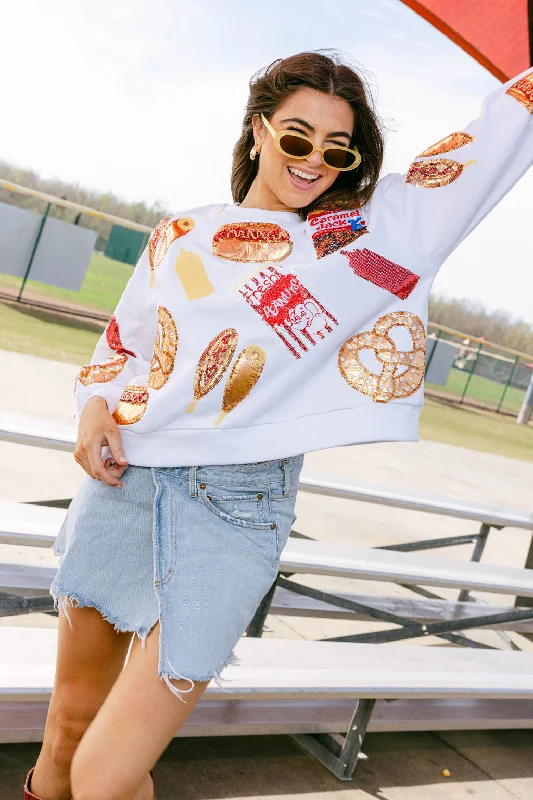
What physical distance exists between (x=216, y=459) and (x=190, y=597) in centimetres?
23

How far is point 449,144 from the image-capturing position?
160 cm

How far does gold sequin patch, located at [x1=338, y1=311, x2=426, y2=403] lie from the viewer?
5.01 ft

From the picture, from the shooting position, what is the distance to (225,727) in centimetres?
254

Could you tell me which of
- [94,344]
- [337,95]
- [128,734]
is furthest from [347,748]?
[94,344]

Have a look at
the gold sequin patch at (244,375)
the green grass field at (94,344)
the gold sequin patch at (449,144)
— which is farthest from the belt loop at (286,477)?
the green grass field at (94,344)

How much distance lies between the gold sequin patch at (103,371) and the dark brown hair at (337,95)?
0.45 metres

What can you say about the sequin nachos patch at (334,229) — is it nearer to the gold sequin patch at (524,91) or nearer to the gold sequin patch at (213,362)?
the gold sequin patch at (213,362)

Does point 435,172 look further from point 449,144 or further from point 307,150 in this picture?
point 307,150

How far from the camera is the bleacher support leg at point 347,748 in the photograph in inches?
103

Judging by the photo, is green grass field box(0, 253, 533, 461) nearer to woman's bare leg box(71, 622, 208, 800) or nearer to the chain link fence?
the chain link fence

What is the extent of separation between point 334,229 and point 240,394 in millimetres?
341

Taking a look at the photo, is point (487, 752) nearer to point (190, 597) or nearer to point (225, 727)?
point (225, 727)

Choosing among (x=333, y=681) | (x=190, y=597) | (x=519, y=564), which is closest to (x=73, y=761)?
(x=190, y=597)

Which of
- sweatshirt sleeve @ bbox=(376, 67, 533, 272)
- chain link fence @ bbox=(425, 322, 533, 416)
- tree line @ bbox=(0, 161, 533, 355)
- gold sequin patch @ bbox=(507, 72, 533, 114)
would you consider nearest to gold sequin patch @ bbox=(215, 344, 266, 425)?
sweatshirt sleeve @ bbox=(376, 67, 533, 272)
